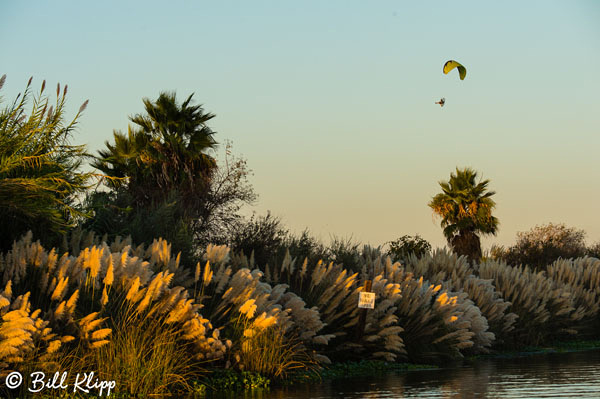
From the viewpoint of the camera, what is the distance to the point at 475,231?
5309 centimetres

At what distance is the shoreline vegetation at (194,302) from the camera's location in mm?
12578

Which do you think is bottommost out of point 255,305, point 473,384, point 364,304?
point 473,384

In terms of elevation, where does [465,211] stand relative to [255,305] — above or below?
above

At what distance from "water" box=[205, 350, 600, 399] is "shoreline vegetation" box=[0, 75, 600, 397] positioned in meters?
0.85

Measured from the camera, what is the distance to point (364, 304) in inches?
655

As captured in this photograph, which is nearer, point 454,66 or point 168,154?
point 454,66

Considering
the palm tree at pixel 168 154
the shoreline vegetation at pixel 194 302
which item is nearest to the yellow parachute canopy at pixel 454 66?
the shoreline vegetation at pixel 194 302

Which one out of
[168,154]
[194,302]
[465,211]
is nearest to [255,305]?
[194,302]

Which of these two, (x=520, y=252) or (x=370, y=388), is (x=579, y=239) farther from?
(x=370, y=388)

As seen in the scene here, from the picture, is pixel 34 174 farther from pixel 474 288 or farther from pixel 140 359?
pixel 474 288

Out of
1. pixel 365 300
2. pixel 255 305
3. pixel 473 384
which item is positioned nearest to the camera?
pixel 255 305

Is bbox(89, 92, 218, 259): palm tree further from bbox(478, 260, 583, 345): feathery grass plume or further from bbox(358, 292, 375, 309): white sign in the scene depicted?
bbox(358, 292, 375, 309): white sign

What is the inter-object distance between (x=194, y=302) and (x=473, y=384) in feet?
13.9

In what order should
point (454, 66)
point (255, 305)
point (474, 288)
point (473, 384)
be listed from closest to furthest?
point (255, 305) → point (473, 384) → point (454, 66) → point (474, 288)
